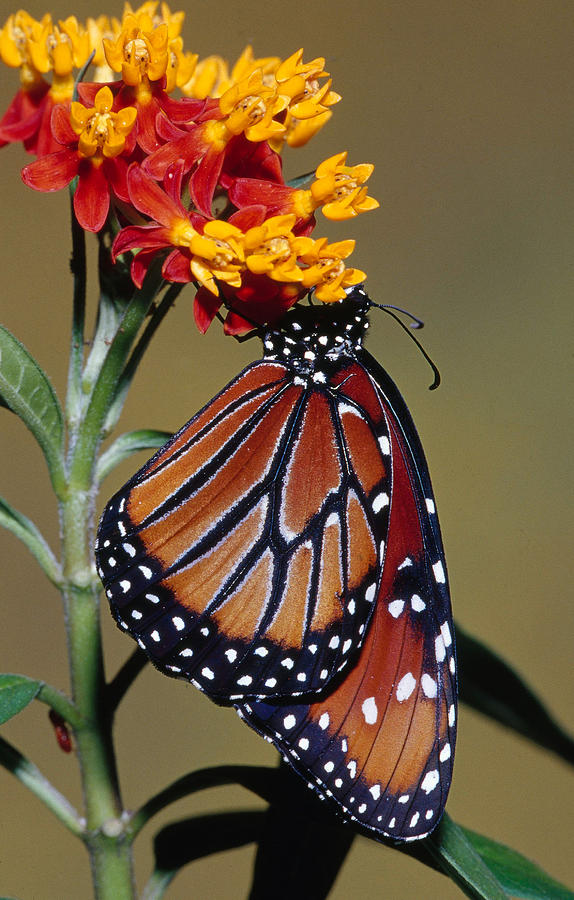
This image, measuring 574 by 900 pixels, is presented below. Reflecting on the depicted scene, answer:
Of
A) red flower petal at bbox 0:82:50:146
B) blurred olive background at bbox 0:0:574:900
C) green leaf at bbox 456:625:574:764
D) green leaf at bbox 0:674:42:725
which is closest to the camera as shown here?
green leaf at bbox 0:674:42:725

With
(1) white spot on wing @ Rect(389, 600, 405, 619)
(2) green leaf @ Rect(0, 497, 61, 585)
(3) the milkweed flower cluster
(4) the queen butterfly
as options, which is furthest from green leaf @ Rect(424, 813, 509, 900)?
(3) the milkweed flower cluster

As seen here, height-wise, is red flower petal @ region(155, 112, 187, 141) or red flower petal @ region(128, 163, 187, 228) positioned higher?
red flower petal @ region(155, 112, 187, 141)

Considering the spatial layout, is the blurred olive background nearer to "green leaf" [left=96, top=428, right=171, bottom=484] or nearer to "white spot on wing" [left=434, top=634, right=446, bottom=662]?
"green leaf" [left=96, top=428, right=171, bottom=484]

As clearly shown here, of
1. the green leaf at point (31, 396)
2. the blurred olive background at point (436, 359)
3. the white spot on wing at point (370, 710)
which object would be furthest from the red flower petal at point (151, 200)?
the blurred olive background at point (436, 359)

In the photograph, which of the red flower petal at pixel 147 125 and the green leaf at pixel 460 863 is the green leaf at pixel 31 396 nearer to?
the red flower petal at pixel 147 125

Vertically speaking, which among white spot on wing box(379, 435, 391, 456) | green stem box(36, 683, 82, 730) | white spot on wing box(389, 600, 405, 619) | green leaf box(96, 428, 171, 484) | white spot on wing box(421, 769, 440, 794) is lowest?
white spot on wing box(421, 769, 440, 794)
